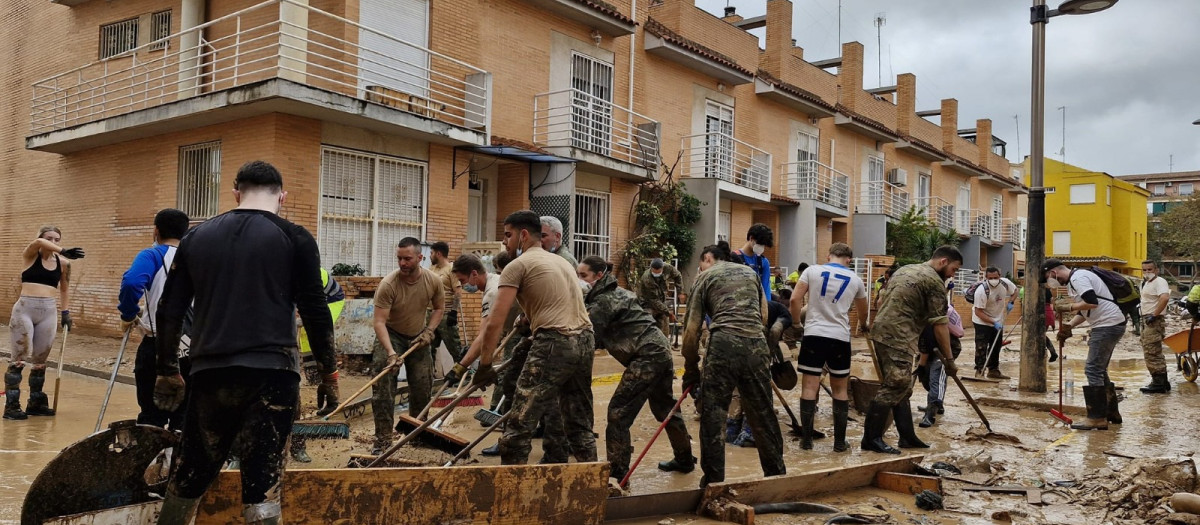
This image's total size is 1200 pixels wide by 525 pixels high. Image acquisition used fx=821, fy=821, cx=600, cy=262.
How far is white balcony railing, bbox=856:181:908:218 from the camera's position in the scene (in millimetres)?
27203

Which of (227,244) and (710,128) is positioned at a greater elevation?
(710,128)

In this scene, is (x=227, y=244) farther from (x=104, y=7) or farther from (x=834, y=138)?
(x=834, y=138)

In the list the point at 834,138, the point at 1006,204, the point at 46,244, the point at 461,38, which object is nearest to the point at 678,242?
the point at 461,38

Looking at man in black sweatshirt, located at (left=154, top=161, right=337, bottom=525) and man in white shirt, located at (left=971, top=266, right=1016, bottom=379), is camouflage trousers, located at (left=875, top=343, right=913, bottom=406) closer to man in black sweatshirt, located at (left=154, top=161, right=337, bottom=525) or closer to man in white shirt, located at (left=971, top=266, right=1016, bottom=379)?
man in black sweatshirt, located at (left=154, top=161, right=337, bottom=525)

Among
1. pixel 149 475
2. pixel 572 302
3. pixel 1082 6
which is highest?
pixel 1082 6

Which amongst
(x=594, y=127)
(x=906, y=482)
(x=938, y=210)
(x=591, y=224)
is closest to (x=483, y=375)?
(x=906, y=482)

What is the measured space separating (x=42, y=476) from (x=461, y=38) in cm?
1181

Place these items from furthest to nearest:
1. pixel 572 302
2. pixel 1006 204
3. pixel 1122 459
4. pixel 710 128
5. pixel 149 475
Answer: pixel 1006 204 < pixel 710 128 < pixel 1122 459 < pixel 572 302 < pixel 149 475

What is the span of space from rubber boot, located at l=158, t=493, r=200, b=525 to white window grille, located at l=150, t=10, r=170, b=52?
13331 millimetres

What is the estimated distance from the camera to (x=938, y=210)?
32031 mm

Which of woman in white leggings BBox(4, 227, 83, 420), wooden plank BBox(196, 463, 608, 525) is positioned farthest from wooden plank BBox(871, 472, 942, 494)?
woman in white leggings BBox(4, 227, 83, 420)

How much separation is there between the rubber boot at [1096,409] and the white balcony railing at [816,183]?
48.6 feet

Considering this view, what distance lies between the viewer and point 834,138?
84.2 ft

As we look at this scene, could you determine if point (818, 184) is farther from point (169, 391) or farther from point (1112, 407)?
point (169, 391)
